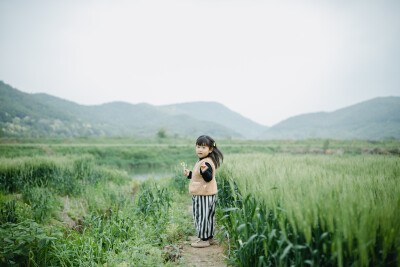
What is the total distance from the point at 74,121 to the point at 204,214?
4648 inches

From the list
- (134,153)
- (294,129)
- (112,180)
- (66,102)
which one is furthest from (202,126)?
(112,180)


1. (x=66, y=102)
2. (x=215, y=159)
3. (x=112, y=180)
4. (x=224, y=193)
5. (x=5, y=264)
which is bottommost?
(x=112, y=180)

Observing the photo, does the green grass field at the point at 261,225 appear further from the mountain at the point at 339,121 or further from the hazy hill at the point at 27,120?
the mountain at the point at 339,121

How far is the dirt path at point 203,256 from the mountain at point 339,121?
380 feet

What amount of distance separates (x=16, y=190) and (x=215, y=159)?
28.3 ft

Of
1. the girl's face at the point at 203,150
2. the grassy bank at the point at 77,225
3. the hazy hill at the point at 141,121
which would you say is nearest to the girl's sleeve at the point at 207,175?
the girl's face at the point at 203,150

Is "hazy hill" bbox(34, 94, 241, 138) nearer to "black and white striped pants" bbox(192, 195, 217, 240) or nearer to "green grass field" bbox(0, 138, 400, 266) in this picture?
"green grass field" bbox(0, 138, 400, 266)

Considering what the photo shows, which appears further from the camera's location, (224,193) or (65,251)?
(224,193)

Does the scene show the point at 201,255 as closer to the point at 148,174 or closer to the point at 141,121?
the point at 148,174

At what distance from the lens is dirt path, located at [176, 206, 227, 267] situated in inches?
124

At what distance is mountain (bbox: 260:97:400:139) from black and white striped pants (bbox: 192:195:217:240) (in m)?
116

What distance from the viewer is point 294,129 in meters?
177

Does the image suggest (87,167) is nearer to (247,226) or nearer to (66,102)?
(247,226)

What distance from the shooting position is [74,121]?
10469 centimetres
